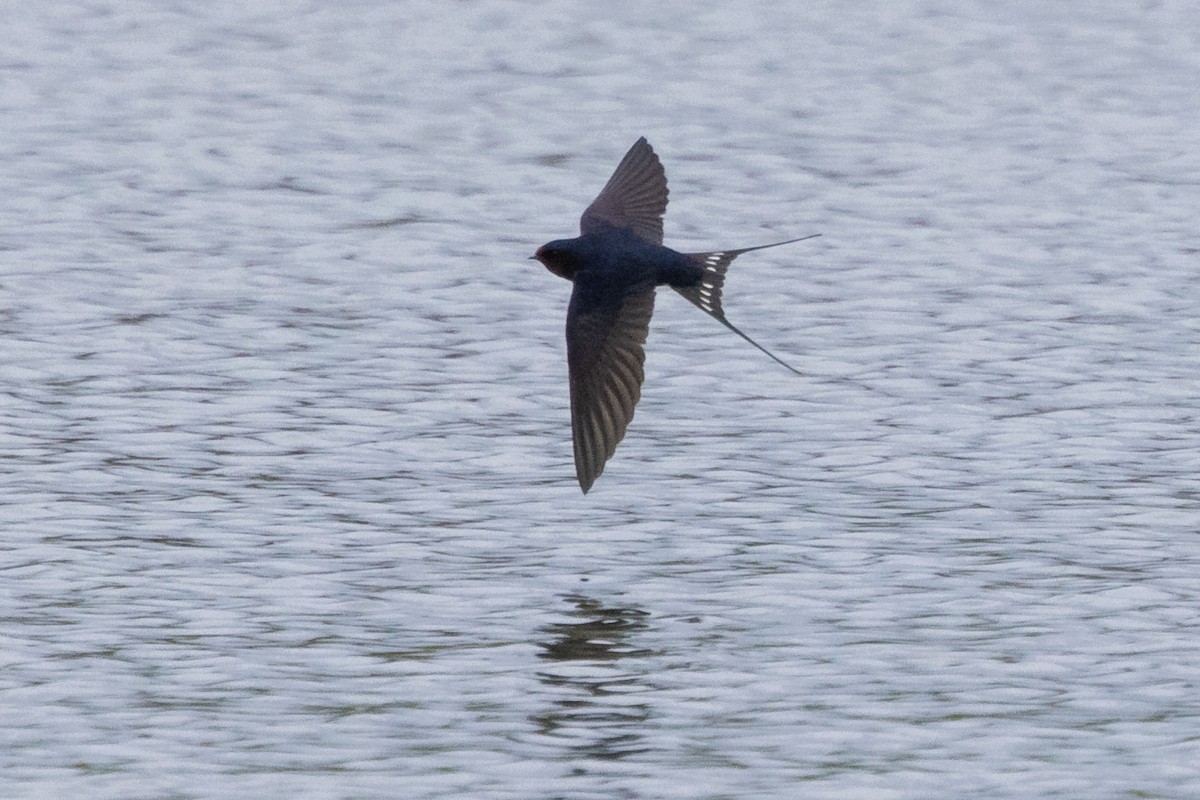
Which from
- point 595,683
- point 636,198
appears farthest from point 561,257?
point 595,683

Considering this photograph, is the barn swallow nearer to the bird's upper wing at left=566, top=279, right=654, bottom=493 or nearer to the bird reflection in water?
the bird's upper wing at left=566, top=279, right=654, bottom=493

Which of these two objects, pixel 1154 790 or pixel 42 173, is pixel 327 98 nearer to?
pixel 42 173

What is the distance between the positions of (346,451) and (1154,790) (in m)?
3.23

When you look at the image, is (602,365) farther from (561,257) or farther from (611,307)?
(561,257)

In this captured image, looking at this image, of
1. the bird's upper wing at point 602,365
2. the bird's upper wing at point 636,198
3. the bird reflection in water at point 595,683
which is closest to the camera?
the bird reflection in water at point 595,683

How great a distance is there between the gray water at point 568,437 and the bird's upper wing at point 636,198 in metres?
0.68

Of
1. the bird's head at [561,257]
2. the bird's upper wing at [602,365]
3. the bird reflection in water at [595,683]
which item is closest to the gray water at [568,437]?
the bird reflection in water at [595,683]

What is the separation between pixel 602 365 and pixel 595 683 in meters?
1.31

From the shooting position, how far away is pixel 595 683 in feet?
19.8

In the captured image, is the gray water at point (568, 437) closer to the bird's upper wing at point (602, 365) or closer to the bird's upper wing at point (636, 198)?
the bird's upper wing at point (602, 365)

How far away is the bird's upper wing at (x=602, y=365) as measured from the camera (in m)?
6.97

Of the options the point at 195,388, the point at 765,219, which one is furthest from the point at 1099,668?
the point at 765,219

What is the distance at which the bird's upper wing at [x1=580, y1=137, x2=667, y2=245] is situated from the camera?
7.85 m

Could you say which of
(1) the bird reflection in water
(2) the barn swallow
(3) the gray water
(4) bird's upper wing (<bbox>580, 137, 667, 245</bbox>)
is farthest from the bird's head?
(1) the bird reflection in water
